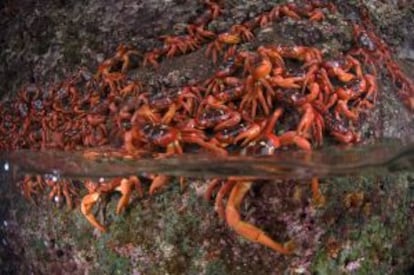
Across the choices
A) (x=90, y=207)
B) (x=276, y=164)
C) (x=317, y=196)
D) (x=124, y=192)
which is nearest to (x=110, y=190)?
(x=124, y=192)

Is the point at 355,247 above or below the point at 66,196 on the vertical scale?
below

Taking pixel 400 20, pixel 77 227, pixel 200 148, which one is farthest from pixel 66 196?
pixel 400 20

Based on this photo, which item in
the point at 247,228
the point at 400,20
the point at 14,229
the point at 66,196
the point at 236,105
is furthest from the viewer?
the point at 400,20

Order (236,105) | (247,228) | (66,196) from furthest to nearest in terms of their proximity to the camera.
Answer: (66,196)
(236,105)
(247,228)

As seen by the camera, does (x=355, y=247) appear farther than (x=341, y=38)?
No

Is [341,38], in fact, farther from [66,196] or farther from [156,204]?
[66,196]

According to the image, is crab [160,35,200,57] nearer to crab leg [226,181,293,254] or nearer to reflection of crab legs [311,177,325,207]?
crab leg [226,181,293,254]

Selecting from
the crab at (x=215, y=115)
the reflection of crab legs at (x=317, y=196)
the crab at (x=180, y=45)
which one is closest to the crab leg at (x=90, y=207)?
the crab at (x=215, y=115)

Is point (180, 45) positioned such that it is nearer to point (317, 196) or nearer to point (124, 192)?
point (124, 192)

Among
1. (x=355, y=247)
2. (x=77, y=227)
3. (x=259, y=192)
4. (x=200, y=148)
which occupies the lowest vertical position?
(x=355, y=247)

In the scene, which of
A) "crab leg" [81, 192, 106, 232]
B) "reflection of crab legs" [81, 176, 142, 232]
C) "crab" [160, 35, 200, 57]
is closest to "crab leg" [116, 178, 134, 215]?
"reflection of crab legs" [81, 176, 142, 232]
